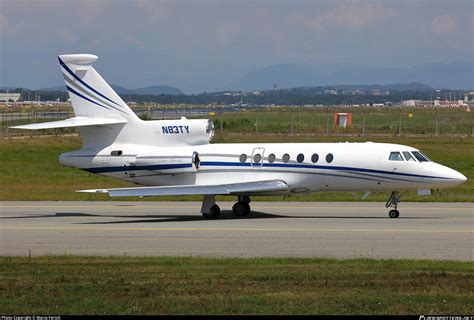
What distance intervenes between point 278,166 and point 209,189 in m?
2.58

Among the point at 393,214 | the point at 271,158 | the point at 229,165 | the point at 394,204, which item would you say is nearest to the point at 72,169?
the point at 229,165

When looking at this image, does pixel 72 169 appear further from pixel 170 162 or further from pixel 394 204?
pixel 394 204

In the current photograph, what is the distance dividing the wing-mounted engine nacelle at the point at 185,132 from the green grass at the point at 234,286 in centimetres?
1161

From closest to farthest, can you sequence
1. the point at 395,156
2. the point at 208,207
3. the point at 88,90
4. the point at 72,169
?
the point at 208,207 → the point at 395,156 → the point at 88,90 → the point at 72,169

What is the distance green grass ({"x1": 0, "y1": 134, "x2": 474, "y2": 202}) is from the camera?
37044mm

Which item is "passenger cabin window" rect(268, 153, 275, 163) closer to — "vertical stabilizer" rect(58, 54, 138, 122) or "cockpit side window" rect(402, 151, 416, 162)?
"cockpit side window" rect(402, 151, 416, 162)

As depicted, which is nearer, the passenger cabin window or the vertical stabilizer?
the passenger cabin window

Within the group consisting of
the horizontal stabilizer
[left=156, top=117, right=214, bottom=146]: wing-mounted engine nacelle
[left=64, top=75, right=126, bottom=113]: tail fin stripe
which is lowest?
[left=156, top=117, right=214, bottom=146]: wing-mounted engine nacelle

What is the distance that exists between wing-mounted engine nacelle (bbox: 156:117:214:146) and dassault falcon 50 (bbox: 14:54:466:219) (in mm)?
34

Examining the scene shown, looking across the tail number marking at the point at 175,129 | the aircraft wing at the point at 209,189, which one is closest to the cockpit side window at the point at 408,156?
the aircraft wing at the point at 209,189

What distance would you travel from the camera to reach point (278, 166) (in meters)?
30.4

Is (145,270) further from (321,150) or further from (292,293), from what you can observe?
(321,150)

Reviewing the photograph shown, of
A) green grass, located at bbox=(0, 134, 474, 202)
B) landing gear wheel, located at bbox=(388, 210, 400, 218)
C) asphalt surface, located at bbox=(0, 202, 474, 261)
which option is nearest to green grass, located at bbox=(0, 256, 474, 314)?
asphalt surface, located at bbox=(0, 202, 474, 261)

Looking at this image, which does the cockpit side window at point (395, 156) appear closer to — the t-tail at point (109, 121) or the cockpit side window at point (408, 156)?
the cockpit side window at point (408, 156)
